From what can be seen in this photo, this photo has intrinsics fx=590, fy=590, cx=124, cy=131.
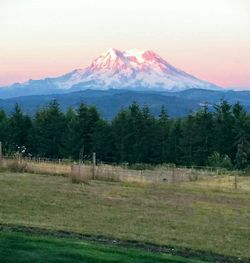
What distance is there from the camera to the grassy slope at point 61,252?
32.2 feet

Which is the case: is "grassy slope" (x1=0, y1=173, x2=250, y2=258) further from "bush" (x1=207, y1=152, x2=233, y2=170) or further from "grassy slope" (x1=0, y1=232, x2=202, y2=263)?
"bush" (x1=207, y1=152, x2=233, y2=170)

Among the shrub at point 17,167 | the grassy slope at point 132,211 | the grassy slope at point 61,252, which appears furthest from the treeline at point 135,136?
the grassy slope at point 61,252

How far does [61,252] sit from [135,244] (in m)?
2.84

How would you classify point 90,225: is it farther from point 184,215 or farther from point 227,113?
point 227,113

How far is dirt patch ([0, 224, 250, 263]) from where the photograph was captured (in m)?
12.3

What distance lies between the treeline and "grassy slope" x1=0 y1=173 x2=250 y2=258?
1572 inches

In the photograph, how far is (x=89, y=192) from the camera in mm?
22078

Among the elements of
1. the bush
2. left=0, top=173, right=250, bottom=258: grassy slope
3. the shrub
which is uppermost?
the shrub

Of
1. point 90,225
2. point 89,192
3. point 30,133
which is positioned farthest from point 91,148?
point 90,225

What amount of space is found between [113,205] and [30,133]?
167 feet

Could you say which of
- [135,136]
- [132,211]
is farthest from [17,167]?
[135,136]

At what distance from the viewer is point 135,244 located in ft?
42.2

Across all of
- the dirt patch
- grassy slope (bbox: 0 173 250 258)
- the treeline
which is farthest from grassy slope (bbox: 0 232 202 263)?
the treeline

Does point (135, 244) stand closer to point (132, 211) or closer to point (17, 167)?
point (132, 211)
